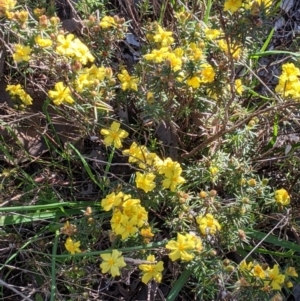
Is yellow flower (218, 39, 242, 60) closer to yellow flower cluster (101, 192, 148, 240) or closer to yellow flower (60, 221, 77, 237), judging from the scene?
yellow flower cluster (101, 192, 148, 240)

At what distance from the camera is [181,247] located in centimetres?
169

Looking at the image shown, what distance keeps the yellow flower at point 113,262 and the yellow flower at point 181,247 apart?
0.53 ft

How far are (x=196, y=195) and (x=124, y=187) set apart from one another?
30 centimetres

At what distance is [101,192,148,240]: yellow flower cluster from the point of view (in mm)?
1700

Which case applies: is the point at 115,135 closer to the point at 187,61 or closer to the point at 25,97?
the point at 187,61

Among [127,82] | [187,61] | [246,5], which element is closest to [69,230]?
[127,82]

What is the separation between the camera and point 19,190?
7.28ft

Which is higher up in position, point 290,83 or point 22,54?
Answer: point 290,83

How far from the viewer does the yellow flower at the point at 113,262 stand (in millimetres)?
1699

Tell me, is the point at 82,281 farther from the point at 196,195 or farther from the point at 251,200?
the point at 251,200

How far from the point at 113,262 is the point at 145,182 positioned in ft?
0.93

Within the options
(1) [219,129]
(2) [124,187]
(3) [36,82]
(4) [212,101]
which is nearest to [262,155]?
(1) [219,129]

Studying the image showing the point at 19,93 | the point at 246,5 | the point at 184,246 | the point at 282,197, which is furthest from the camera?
the point at 19,93

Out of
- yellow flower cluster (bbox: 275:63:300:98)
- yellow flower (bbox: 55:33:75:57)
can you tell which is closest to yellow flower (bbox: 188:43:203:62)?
yellow flower cluster (bbox: 275:63:300:98)
